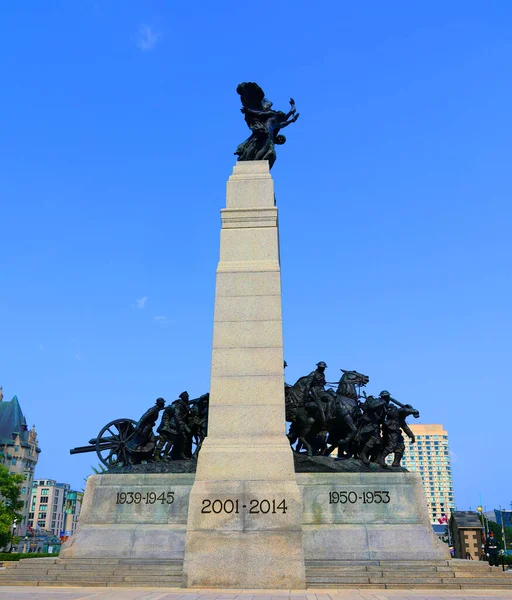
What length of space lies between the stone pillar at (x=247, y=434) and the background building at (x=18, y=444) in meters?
116

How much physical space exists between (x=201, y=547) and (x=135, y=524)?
5293 millimetres

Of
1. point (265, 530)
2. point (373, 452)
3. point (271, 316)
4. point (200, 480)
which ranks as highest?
point (271, 316)

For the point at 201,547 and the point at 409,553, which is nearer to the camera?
the point at 201,547

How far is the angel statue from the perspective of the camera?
57.2 ft

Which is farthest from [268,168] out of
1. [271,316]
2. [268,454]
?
[268,454]

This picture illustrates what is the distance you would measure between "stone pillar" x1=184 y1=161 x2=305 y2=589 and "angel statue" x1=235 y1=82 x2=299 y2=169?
1693 millimetres

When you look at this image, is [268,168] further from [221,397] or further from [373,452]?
[373,452]

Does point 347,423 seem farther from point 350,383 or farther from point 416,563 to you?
point 416,563

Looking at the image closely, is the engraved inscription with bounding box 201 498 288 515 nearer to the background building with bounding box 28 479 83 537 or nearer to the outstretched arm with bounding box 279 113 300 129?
the outstretched arm with bounding box 279 113 300 129

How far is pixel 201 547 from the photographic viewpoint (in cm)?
1154

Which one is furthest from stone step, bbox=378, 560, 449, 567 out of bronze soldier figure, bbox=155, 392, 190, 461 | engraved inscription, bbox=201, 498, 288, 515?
bronze soldier figure, bbox=155, 392, 190, 461

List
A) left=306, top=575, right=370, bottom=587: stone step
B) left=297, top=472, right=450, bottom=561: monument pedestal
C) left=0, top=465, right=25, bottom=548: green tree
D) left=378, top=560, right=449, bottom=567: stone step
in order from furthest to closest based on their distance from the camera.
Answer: left=0, top=465, right=25, bottom=548: green tree
left=297, top=472, right=450, bottom=561: monument pedestal
left=378, top=560, right=449, bottom=567: stone step
left=306, top=575, right=370, bottom=587: stone step

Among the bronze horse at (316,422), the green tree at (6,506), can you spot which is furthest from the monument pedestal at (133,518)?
the green tree at (6,506)

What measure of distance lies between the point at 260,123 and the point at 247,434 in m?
9.74
